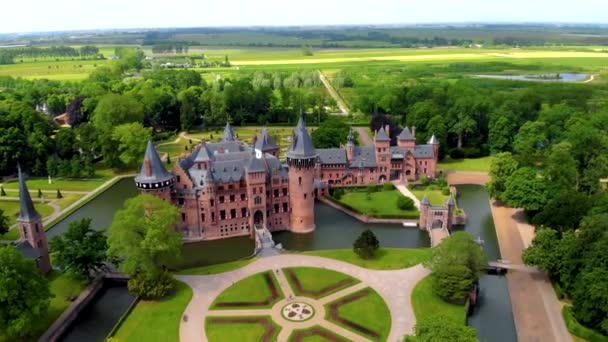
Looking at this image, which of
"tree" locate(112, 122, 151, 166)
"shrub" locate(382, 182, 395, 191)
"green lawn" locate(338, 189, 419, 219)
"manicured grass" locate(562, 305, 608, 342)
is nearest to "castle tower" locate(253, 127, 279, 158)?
"green lawn" locate(338, 189, 419, 219)

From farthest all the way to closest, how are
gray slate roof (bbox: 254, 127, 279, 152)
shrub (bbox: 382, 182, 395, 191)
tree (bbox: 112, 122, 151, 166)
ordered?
tree (bbox: 112, 122, 151, 166) < shrub (bbox: 382, 182, 395, 191) < gray slate roof (bbox: 254, 127, 279, 152)

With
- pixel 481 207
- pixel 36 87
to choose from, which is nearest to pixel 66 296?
pixel 481 207

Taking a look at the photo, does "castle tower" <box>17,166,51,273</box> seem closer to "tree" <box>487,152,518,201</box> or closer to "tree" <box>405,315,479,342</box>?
"tree" <box>405,315,479,342</box>

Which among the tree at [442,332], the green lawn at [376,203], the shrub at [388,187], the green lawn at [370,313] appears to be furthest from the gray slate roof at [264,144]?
the tree at [442,332]

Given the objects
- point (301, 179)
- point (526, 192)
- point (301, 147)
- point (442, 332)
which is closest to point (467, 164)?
point (526, 192)

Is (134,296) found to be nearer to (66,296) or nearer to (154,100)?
(66,296)

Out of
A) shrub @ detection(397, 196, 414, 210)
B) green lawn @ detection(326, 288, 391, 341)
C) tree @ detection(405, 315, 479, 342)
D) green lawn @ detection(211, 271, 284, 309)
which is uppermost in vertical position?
tree @ detection(405, 315, 479, 342)
